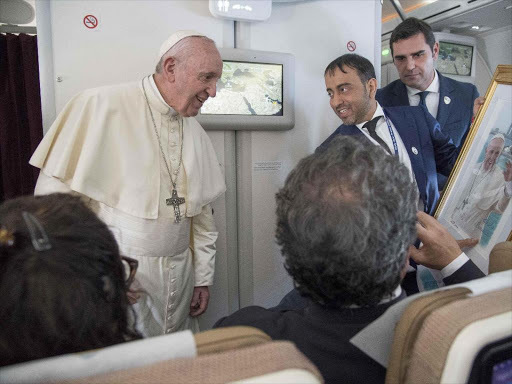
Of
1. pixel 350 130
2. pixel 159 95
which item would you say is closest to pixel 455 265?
pixel 350 130

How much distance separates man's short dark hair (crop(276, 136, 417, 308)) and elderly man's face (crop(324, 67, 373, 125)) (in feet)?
3.95

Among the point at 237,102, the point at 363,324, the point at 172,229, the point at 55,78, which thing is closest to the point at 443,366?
the point at 363,324

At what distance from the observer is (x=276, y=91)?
2273mm

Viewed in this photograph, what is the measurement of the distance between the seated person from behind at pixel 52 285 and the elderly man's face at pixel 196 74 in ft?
3.53

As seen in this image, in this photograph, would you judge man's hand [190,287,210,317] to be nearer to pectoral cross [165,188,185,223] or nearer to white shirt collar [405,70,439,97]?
pectoral cross [165,188,185,223]

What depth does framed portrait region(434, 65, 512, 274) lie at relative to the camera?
4.79ft

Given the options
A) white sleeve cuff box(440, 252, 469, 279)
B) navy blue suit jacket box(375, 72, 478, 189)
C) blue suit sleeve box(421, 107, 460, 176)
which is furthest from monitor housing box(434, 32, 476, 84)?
white sleeve cuff box(440, 252, 469, 279)

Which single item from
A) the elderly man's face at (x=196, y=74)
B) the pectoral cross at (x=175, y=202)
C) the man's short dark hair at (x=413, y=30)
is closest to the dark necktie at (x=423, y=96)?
the man's short dark hair at (x=413, y=30)

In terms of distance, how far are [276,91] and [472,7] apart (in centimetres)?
283

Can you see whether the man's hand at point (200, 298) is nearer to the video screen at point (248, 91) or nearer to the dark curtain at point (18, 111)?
the video screen at point (248, 91)

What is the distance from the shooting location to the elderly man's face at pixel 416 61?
2.46m

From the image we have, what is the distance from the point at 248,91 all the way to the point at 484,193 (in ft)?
4.11

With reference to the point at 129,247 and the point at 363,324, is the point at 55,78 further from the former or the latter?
the point at 363,324

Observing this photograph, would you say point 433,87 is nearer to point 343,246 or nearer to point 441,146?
point 441,146
